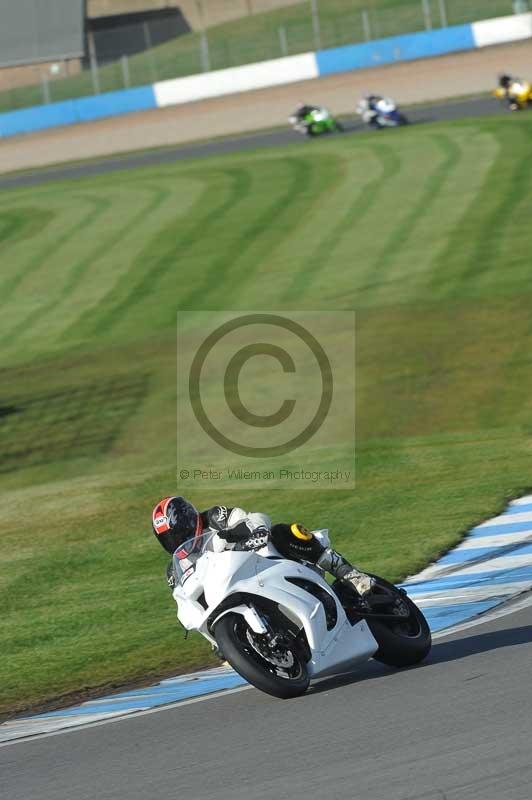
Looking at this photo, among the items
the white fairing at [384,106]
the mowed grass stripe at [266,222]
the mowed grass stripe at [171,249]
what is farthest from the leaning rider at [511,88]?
the mowed grass stripe at [171,249]

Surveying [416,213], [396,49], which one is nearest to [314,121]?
[396,49]

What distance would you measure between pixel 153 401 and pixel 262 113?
109 ft

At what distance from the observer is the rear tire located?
834 cm

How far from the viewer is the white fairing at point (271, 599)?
311 inches

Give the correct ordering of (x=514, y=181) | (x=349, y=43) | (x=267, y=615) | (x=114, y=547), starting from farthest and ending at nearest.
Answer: (x=349, y=43) → (x=514, y=181) → (x=114, y=547) → (x=267, y=615)

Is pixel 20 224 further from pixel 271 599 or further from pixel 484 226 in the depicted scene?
pixel 271 599

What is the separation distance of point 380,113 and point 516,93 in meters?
4.88

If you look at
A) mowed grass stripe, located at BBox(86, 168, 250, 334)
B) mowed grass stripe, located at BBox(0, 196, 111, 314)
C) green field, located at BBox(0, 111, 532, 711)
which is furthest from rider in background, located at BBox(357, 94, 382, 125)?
mowed grass stripe, located at BBox(0, 196, 111, 314)

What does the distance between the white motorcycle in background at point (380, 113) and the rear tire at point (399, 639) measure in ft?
129

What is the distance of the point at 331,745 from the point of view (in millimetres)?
6832

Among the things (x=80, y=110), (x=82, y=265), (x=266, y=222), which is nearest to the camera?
(x=82, y=265)

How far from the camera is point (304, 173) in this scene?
40969 millimetres

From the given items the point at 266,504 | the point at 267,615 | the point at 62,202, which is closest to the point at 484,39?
the point at 62,202

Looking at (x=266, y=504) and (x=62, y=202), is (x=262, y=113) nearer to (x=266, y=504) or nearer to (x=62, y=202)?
(x=62, y=202)
